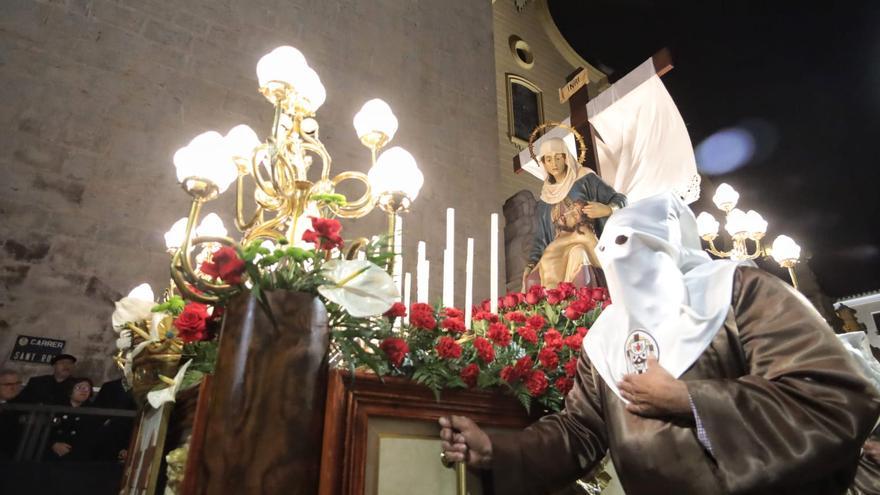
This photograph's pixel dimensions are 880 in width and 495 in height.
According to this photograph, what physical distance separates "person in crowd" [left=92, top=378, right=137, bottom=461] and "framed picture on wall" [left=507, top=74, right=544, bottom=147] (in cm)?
758

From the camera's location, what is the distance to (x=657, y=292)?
173cm

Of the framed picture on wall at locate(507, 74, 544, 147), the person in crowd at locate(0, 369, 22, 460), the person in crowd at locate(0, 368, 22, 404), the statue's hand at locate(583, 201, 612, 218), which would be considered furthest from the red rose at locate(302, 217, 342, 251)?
the framed picture on wall at locate(507, 74, 544, 147)

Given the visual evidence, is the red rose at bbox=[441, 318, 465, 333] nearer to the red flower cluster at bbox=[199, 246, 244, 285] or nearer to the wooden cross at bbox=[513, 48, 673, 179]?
the red flower cluster at bbox=[199, 246, 244, 285]

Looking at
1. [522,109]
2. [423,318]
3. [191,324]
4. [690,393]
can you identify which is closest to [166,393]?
[191,324]

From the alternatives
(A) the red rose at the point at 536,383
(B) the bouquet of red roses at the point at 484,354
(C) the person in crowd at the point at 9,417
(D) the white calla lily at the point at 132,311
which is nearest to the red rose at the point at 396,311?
(B) the bouquet of red roses at the point at 484,354

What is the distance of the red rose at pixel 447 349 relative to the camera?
Result: 1.84m

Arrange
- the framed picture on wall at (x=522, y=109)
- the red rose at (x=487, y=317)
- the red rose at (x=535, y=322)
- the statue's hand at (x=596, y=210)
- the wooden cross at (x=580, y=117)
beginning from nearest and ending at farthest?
1. the red rose at (x=535, y=322)
2. the red rose at (x=487, y=317)
3. the statue's hand at (x=596, y=210)
4. the wooden cross at (x=580, y=117)
5. the framed picture on wall at (x=522, y=109)

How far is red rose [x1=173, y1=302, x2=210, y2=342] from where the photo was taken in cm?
186

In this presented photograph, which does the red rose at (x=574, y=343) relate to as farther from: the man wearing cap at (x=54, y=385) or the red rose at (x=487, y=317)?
the man wearing cap at (x=54, y=385)

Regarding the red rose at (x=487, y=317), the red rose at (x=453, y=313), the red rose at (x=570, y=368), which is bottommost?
the red rose at (x=570, y=368)

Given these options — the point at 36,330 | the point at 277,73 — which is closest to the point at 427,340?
the point at 277,73

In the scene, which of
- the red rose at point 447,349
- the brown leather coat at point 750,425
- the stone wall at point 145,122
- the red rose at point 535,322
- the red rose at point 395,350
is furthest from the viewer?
the stone wall at point 145,122

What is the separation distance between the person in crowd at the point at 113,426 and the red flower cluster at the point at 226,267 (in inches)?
112

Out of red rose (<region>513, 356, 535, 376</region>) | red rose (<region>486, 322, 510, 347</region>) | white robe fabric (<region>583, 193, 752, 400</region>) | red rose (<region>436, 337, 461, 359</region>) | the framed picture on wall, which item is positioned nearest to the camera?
white robe fabric (<region>583, 193, 752, 400</region>)
